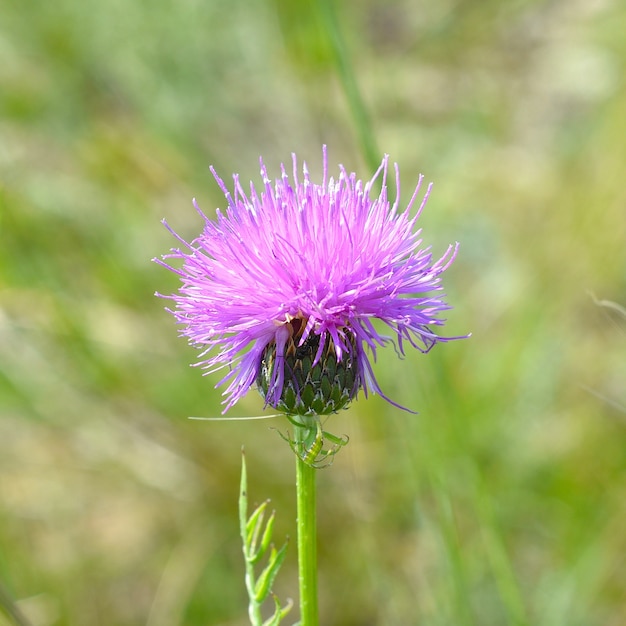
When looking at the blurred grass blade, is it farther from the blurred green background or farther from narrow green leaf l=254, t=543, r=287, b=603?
narrow green leaf l=254, t=543, r=287, b=603

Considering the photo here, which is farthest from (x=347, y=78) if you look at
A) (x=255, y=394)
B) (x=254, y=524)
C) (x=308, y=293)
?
(x=255, y=394)

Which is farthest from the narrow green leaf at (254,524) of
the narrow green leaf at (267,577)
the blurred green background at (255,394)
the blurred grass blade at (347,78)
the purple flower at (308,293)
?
the blurred grass blade at (347,78)

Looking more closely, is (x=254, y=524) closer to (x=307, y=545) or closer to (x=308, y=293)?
(x=307, y=545)

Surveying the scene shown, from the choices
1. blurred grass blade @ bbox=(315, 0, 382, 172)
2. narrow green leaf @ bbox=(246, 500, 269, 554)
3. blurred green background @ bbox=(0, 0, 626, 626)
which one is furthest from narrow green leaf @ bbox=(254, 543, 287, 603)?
blurred grass blade @ bbox=(315, 0, 382, 172)

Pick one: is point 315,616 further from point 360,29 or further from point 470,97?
point 360,29

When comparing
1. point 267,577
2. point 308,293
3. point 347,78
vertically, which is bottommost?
point 267,577

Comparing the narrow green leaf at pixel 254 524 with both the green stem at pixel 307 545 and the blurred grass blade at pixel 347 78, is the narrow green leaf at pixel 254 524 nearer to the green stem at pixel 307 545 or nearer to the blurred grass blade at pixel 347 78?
the green stem at pixel 307 545

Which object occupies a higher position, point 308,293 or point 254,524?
point 308,293

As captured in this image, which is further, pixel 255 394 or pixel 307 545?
pixel 255 394
